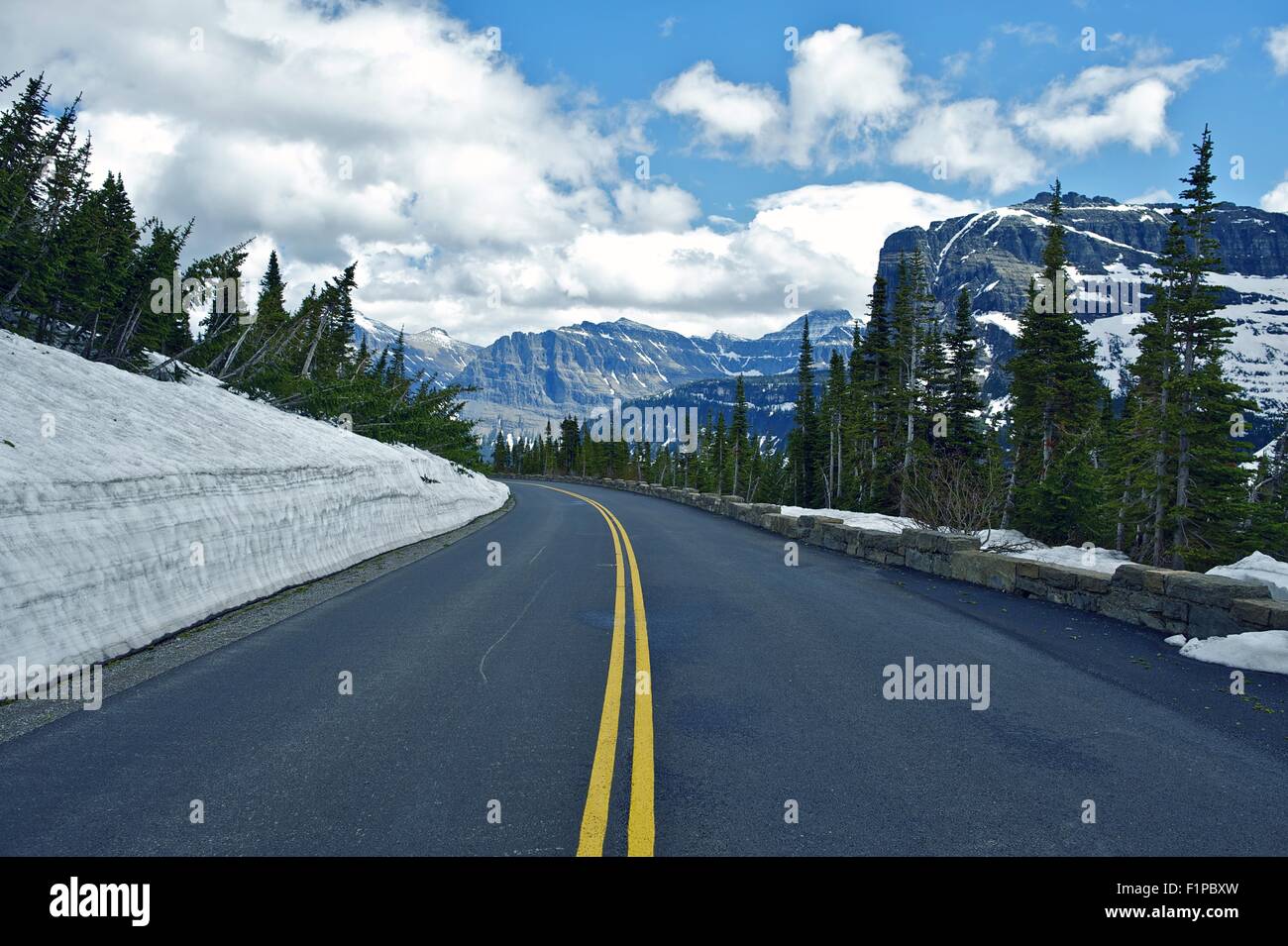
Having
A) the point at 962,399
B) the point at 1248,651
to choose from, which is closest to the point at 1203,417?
the point at 962,399

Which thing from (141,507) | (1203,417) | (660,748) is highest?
(1203,417)

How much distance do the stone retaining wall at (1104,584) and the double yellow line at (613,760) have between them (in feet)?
18.5

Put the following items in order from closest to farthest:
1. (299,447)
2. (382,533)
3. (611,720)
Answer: (611,720)
(299,447)
(382,533)

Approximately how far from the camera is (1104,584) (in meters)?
8.55

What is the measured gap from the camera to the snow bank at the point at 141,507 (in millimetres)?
5797

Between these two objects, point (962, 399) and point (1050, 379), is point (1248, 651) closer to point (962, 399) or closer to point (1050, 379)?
point (1050, 379)

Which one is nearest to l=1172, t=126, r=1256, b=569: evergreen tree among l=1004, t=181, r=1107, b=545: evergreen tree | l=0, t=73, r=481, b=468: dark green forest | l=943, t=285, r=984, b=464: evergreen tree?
l=1004, t=181, r=1107, b=545: evergreen tree

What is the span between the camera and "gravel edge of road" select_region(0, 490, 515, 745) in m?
4.89

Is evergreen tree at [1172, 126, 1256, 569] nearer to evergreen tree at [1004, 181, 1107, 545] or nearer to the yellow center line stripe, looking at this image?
evergreen tree at [1004, 181, 1107, 545]

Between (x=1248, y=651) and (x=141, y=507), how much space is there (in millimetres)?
10677
